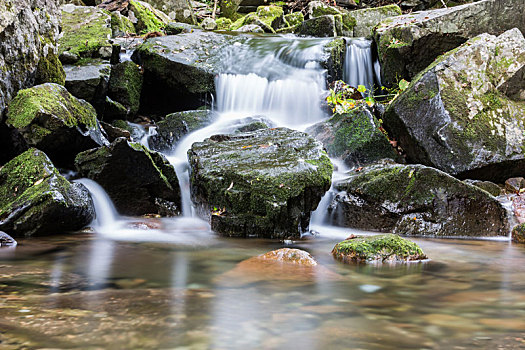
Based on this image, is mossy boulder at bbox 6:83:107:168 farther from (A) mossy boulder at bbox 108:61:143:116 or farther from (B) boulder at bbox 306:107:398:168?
(B) boulder at bbox 306:107:398:168

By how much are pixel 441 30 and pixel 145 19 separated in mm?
10530

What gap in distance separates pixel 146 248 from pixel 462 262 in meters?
3.13

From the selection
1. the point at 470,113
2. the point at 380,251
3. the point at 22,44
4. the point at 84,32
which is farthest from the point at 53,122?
the point at 470,113

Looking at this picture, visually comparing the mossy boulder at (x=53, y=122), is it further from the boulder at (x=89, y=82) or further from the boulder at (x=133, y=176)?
the boulder at (x=89, y=82)

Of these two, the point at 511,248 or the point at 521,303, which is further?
the point at 511,248

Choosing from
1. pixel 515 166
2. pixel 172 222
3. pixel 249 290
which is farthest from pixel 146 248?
pixel 515 166

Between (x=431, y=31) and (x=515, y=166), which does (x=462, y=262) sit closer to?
(x=515, y=166)

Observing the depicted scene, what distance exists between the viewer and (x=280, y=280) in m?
3.05

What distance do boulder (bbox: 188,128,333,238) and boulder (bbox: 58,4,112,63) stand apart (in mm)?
5774

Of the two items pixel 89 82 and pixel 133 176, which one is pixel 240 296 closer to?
pixel 133 176

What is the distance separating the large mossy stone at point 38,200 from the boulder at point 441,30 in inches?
303

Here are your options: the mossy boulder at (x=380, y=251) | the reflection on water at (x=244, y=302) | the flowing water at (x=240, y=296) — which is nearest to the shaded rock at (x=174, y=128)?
the flowing water at (x=240, y=296)

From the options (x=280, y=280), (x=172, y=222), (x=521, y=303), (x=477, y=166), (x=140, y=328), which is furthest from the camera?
(x=477, y=166)

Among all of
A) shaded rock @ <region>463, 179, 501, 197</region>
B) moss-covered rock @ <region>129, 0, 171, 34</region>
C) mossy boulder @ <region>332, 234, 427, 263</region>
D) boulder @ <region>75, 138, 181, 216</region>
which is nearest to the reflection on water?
mossy boulder @ <region>332, 234, 427, 263</region>
